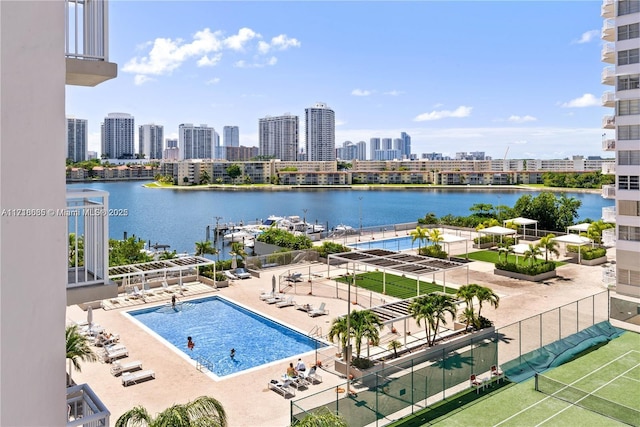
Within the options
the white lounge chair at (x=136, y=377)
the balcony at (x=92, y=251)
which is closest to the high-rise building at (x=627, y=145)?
the white lounge chair at (x=136, y=377)

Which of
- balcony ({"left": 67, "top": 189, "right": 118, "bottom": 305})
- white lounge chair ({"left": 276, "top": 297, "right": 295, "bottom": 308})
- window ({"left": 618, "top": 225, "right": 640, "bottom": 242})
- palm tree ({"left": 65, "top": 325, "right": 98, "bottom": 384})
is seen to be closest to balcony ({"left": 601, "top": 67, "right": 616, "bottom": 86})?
window ({"left": 618, "top": 225, "right": 640, "bottom": 242})

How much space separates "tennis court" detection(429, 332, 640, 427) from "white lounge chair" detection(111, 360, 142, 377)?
11060 mm

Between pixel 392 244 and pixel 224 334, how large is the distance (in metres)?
28.2

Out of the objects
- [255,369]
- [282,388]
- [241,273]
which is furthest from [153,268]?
[282,388]

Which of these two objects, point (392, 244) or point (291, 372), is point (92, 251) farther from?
point (392, 244)

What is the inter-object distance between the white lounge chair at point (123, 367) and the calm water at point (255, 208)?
4455cm

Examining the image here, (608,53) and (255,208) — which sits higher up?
(608,53)

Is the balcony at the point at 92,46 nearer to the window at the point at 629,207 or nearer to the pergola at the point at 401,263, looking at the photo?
the pergola at the point at 401,263

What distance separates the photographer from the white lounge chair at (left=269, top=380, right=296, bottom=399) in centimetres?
1727

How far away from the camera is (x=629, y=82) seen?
97.5ft

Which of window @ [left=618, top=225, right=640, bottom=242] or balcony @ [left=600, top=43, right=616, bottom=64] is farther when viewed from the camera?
balcony @ [left=600, top=43, right=616, bottom=64]

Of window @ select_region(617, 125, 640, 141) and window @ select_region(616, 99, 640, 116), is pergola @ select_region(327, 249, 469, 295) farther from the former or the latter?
window @ select_region(616, 99, 640, 116)

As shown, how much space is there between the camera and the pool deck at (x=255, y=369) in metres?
16.7

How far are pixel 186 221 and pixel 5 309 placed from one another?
302 feet
